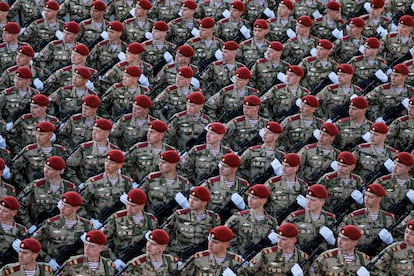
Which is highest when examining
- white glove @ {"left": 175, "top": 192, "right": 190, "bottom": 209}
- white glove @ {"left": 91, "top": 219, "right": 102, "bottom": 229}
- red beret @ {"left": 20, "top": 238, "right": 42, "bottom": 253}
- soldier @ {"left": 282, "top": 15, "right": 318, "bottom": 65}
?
red beret @ {"left": 20, "top": 238, "right": 42, "bottom": 253}

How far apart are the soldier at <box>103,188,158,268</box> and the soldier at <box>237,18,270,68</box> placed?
383 cm

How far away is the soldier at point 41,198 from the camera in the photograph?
10492mm

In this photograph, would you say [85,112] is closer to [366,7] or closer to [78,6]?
[78,6]

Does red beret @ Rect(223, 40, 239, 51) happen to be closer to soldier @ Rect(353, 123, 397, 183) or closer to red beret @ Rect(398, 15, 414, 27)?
soldier @ Rect(353, 123, 397, 183)

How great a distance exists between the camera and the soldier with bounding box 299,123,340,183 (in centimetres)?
1155

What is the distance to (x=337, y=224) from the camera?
10633 mm

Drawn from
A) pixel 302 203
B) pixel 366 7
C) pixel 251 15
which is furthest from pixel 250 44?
pixel 302 203

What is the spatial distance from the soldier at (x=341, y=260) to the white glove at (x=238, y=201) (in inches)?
43.1

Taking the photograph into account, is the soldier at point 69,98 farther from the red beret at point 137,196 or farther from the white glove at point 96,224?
the red beret at point 137,196

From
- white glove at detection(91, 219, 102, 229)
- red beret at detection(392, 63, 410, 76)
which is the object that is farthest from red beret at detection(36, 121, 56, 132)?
red beret at detection(392, 63, 410, 76)

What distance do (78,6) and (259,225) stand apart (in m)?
5.17

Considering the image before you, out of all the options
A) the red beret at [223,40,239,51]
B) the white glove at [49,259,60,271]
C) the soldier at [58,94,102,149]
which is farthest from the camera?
the red beret at [223,40,239,51]

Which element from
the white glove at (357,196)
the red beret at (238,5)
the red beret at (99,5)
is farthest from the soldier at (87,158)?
the red beret at (238,5)

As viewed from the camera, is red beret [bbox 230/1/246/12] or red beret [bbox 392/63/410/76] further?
red beret [bbox 230/1/246/12]
